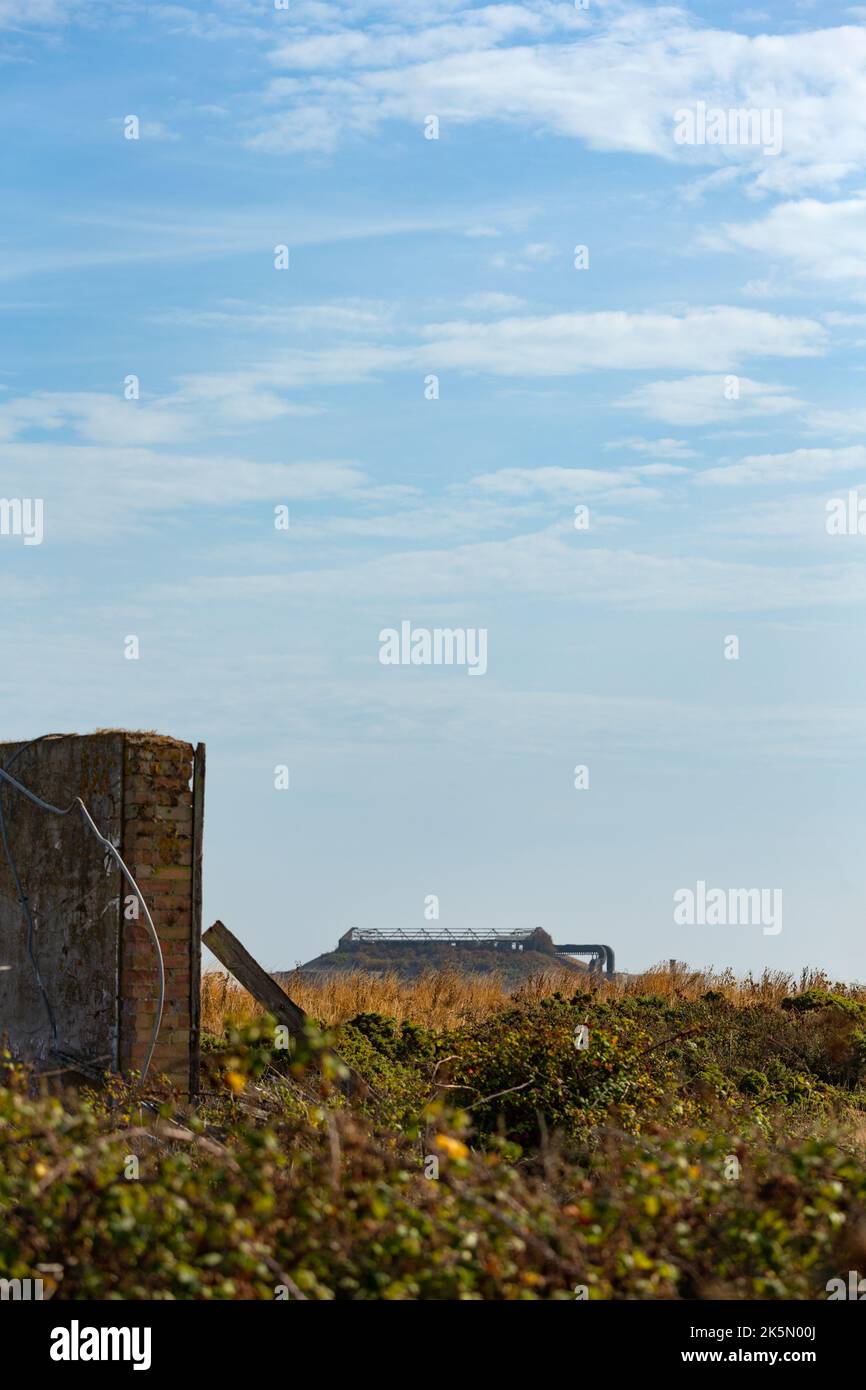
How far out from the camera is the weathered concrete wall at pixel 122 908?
9734 mm

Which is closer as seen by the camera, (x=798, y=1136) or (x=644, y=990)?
(x=798, y=1136)

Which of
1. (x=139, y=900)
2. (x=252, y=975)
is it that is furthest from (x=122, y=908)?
(x=252, y=975)

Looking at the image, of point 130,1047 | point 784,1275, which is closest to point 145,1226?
point 784,1275

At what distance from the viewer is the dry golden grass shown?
15938 millimetres

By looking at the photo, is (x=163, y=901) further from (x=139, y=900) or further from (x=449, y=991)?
(x=449, y=991)

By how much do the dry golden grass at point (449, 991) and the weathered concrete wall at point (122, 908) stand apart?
4136 mm

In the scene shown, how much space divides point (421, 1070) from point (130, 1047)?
306 centimetres

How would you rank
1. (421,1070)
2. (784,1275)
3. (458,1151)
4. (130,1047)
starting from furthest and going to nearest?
(421,1070) → (130,1047) → (784,1275) → (458,1151)

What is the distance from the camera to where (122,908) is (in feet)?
32.0

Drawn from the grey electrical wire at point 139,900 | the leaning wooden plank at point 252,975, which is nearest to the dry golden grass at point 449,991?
the leaning wooden plank at point 252,975

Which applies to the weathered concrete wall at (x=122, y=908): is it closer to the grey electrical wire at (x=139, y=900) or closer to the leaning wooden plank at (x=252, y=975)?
the grey electrical wire at (x=139, y=900)

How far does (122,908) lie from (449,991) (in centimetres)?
952
